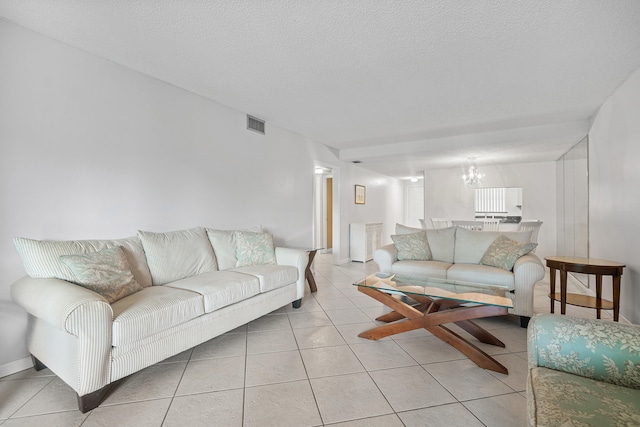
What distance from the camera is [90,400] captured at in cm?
158

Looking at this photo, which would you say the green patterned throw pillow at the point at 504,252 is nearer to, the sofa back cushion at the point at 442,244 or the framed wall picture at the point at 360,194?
the sofa back cushion at the point at 442,244

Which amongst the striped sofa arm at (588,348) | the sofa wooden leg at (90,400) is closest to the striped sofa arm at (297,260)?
the sofa wooden leg at (90,400)

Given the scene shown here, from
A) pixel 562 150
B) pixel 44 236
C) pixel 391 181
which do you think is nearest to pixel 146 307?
pixel 44 236

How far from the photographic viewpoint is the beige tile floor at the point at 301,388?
60.0 inches

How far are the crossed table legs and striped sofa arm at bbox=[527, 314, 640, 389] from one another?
647mm

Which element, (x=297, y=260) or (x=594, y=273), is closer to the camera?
(x=594, y=273)

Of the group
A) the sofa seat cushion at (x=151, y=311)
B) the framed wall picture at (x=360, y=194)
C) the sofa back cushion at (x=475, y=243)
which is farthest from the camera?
the framed wall picture at (x=360, y=194)

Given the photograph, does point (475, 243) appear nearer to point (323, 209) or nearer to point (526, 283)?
point (526, 283)

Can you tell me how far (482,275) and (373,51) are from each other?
242cm

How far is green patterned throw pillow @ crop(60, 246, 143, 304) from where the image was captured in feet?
6.15

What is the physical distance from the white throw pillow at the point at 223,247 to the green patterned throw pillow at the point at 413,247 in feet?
6.74

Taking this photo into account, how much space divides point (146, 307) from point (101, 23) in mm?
1964

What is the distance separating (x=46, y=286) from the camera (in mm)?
1714

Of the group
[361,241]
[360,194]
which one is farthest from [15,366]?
[360,194]
